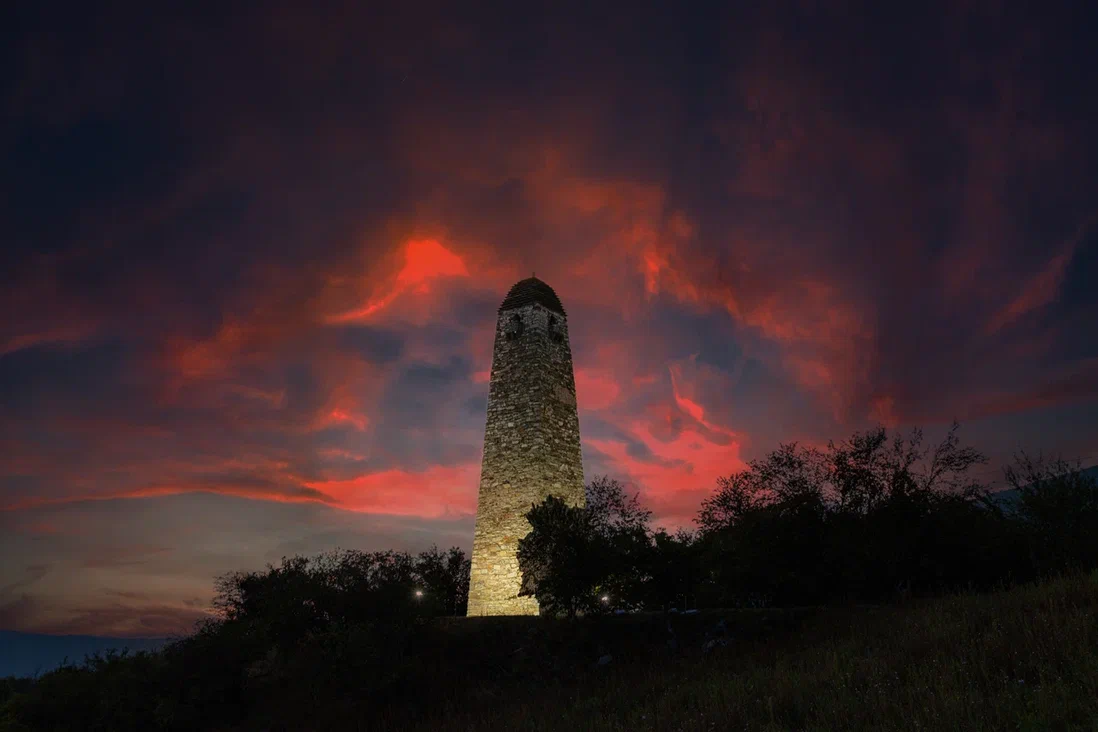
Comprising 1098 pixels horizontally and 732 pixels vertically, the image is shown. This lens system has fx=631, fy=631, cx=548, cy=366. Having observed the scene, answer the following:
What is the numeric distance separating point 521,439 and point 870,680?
2243 centimetres

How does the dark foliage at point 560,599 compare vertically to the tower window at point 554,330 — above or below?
below

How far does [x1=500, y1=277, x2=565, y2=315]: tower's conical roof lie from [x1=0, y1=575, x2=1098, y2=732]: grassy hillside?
17.5m

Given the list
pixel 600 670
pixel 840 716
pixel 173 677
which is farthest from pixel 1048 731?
pixel 173 677

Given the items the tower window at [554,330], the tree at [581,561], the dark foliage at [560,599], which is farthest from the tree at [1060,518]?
the tower window at [554,330]

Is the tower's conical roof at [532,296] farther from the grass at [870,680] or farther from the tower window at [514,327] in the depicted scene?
the grass at [870,680]

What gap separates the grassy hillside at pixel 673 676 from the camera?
8.84m

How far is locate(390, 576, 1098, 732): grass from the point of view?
8148mm

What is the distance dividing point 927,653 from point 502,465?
72.9ft

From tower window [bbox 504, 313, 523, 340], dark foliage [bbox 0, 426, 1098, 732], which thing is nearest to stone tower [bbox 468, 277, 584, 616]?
tower window [bbox 504, 313, 523, 340]

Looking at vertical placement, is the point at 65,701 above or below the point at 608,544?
below

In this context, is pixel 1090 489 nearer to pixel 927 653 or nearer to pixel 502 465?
pixel 927 653

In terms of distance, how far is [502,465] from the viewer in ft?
103

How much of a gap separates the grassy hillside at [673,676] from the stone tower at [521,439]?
603 cm

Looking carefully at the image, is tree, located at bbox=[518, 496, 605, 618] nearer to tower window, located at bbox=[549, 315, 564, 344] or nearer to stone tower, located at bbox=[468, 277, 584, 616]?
stone tower, located at bbox=[468, 277, 584, 616]
